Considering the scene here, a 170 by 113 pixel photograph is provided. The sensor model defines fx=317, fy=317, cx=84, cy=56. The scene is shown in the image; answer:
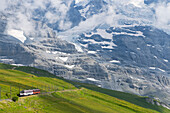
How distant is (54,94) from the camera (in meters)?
180

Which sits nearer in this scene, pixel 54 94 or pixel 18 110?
pixel 18 110

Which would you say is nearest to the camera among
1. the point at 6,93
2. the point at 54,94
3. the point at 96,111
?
the point at 6,93

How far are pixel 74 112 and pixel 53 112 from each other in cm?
1771

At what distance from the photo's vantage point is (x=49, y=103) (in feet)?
470

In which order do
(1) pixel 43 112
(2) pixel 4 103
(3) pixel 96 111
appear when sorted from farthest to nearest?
(3) pixel 96 111, (1) pixel 43 112, (2) pixel 4 103

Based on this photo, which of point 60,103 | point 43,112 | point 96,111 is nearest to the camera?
point 43,112

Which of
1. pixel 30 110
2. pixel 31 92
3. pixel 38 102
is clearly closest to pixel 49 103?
pixel 38 102

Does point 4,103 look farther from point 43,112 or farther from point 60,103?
point 60,103

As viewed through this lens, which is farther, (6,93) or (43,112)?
(6,93)

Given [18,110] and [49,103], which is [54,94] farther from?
[18,110]

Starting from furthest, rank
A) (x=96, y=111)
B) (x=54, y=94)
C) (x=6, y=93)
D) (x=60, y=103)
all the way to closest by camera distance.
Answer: (x=54, y=94) → (x=96, y=111) → (x=60, y=103) → (x=6, y=93)

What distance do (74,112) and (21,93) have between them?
25.8 m

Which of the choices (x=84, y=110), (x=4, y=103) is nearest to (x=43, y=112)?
(x=4, y=103)

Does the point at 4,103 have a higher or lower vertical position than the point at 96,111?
higher
